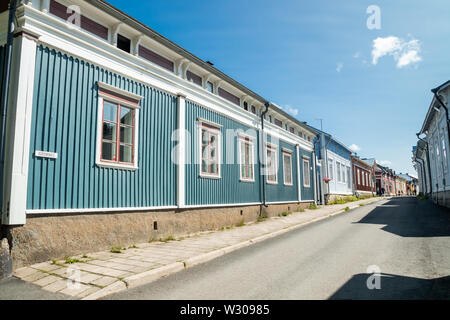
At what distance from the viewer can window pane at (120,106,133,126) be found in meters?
8.57

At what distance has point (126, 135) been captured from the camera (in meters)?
8.62

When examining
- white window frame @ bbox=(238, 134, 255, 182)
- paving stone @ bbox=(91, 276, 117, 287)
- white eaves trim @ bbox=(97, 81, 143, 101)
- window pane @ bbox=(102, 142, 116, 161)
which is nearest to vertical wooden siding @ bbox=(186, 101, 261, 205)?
white window frame @ bbox=(238, 134, 255, 182)

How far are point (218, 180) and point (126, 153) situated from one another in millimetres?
4696

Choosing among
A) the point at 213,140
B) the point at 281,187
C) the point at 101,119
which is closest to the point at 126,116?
the point at 101,119

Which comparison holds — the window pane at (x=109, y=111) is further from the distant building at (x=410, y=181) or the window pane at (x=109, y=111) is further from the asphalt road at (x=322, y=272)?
the distant building at (x=410, y=181)

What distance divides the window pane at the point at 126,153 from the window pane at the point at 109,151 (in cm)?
28

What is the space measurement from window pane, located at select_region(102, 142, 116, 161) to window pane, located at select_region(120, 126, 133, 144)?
0.41 m

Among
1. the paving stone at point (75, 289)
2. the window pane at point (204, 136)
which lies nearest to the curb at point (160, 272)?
the paving stone at point (75, 289)

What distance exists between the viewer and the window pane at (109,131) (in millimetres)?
8000

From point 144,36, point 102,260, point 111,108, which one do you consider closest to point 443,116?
point 144,36

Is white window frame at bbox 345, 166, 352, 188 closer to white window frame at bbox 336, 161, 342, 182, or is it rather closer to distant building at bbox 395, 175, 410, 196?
white window frame at bbox 336, 161, 342, 182

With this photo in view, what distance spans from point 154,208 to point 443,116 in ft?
49.3

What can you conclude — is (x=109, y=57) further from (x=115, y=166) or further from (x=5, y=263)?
(x=5, y=263)

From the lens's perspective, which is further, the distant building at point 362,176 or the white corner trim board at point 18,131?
the distant building at point 362,176
